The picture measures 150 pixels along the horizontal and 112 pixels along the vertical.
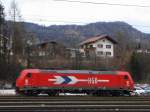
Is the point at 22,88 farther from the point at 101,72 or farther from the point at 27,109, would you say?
the point at 27,109

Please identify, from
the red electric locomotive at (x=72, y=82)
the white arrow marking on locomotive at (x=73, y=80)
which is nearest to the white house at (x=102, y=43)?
the red electric locomotive at (x=72, y=82)

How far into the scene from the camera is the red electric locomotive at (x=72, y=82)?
41.8m

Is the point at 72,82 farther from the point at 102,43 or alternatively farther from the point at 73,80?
the point at 102,43

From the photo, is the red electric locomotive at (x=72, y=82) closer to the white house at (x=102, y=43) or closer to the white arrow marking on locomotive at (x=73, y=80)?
the white arrow marking on locomotive at (x=73, y=80)

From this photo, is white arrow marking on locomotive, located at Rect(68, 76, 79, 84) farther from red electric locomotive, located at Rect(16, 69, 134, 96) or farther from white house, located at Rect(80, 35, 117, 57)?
white house, located at Rect(80, 35, 117, 57)

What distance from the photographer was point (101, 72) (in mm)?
44812

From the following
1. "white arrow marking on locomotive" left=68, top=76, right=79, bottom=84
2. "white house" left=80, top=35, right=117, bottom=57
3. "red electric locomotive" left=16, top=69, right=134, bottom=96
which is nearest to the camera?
"red electric locomotive" left=16, top=69, right=134, bottom=96

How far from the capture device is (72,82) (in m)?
43.2

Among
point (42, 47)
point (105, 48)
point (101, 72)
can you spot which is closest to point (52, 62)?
point (42, 47)

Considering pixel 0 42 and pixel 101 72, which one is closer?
pixel 101 72

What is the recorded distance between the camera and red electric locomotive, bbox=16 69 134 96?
1647 inches

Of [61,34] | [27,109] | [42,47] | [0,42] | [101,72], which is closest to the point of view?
[27,109]

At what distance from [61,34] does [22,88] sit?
141 m

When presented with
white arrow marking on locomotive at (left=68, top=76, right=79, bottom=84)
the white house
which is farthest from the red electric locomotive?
the white house
